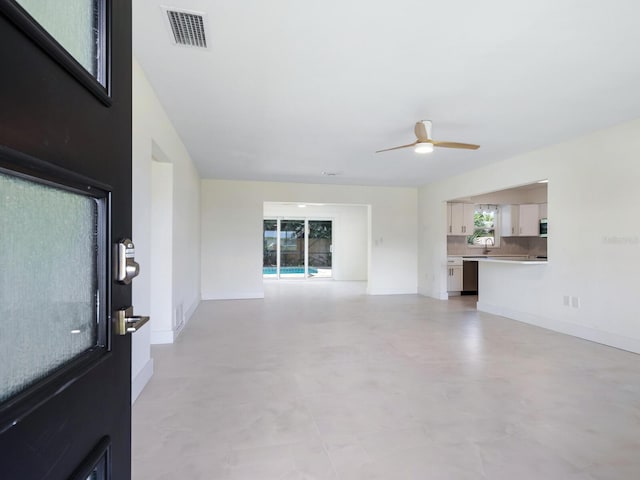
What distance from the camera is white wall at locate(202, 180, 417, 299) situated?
7176 mm

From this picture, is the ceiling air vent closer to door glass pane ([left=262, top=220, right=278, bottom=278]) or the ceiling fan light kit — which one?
the ceiling fan light kit

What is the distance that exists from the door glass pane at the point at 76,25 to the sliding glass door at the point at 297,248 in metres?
10.1

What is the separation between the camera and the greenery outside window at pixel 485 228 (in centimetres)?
830

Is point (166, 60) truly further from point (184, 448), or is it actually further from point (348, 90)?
point (184, 448)

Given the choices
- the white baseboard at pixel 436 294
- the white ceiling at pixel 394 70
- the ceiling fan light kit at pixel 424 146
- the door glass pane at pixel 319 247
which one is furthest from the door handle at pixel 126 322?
the door glass pane at pixel 319 247

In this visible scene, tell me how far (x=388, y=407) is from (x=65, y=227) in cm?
237

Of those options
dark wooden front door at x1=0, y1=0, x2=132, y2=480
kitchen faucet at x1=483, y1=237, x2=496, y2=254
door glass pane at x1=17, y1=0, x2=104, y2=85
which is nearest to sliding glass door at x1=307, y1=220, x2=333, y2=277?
kitchen faucet at x1=483, y1=237, x2=496, y2=254

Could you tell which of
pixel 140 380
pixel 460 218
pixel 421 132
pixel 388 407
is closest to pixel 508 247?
pixel 460 218

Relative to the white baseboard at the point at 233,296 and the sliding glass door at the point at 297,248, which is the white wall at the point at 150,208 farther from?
the sliding glass door at the point at 297,248

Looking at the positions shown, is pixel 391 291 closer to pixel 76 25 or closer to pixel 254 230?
pixel 254 230

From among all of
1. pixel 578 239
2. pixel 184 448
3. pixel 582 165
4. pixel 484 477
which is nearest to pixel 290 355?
pixel 184 448

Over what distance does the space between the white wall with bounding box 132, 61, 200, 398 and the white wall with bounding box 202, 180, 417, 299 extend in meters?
1.88

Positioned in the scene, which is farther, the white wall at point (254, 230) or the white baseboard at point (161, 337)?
the white wall at point (254, 230)

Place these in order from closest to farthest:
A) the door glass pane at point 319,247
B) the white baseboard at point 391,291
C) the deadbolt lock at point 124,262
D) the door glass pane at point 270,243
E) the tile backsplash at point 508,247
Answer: the deadbolt lock at point 124,262
the white baseboard at point 391,291
the tile backsplash at point 508,247
the door glass pane at point 270,243
the door glass pane at point 319,247
